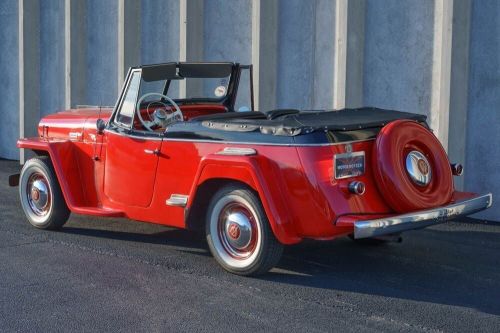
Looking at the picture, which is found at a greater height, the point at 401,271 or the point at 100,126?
the point at 100,126

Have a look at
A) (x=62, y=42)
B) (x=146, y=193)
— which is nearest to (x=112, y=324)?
(x=146, y=193)

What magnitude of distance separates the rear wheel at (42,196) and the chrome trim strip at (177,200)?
5.77 ft

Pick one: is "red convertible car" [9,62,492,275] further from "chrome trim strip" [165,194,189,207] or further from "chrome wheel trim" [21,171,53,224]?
"chrome wheel trim" [21,171,53,224]

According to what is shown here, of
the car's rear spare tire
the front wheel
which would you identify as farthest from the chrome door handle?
the car's rear spare tire

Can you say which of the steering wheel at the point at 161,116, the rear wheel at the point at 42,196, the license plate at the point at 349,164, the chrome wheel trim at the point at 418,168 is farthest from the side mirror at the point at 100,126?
the chrome wheel trim at the point at 418,168

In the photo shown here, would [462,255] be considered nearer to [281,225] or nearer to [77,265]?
[281,225]

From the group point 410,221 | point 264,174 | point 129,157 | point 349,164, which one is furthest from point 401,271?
point 129,157

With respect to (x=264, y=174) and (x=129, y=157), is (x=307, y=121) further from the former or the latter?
(x=129, y=157)

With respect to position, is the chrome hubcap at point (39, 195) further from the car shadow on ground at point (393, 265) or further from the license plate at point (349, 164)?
the license plate at point (349, 164)

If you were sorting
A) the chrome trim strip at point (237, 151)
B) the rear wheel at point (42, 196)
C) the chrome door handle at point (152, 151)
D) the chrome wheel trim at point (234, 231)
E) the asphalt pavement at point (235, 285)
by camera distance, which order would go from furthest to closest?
the rear wheel at point (42, 196)
the chrome door handle at point (152, 151)
the chrome wheel trim at point (234, 231)
the chrome trim strip at point (237, 151)
the asphalt pavement at point (235, 285)

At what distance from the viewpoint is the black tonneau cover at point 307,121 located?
5498 millimetres

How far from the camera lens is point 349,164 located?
547cm

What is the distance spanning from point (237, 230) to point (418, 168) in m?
1.48

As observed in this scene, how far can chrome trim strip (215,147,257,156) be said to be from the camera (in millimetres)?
5660
